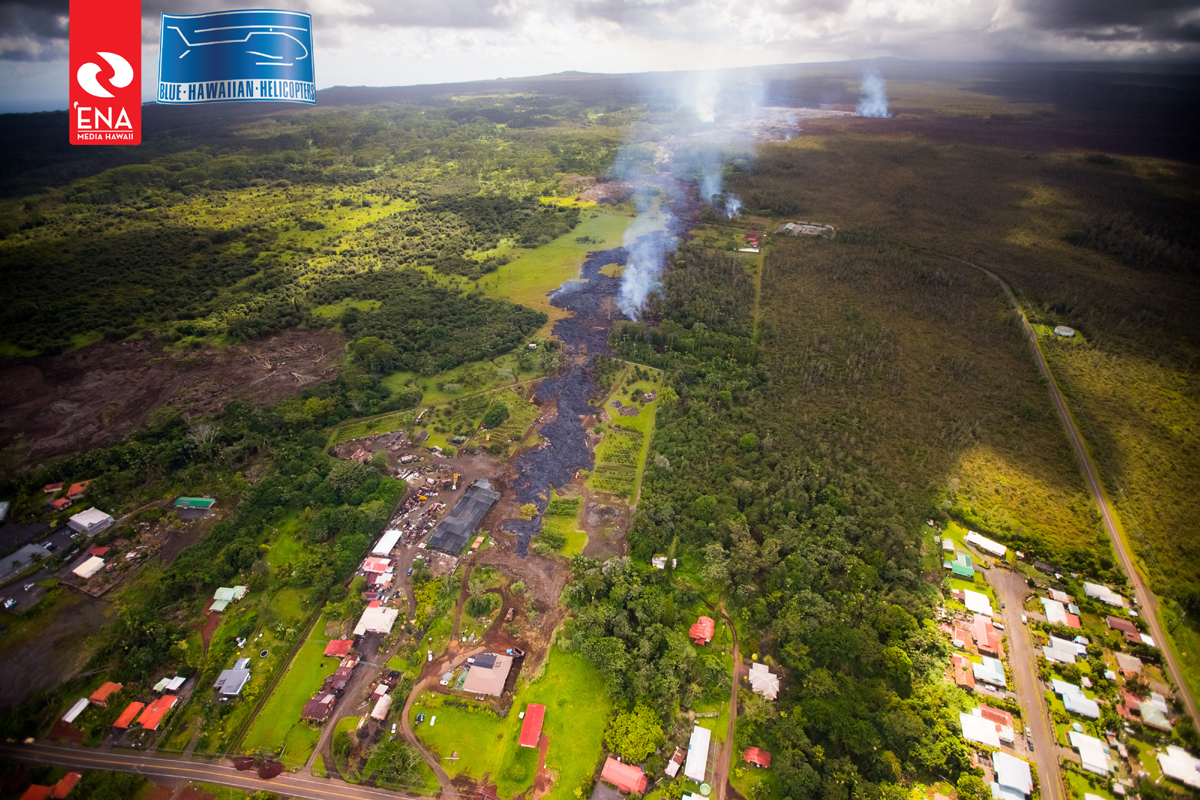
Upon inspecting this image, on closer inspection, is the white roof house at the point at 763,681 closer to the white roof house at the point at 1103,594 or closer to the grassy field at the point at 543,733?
the grassy field at the point at 543,733

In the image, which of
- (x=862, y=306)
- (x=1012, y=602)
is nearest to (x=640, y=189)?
(x=862, y=306)

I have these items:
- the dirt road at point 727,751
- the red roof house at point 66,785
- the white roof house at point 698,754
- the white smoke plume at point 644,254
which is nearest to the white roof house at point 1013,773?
the dirt road at point 727,751

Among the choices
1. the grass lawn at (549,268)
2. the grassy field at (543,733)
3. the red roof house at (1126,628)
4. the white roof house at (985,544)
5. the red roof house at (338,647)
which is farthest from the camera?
the grass lawn at (549,268)

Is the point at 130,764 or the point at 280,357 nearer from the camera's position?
the point at 130,764

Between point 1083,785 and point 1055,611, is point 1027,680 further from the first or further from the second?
point 1055,611

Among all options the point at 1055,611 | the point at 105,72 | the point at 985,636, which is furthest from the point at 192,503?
the point at 1055,611

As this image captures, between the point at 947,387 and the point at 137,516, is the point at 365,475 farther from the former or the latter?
the point at 947,387
